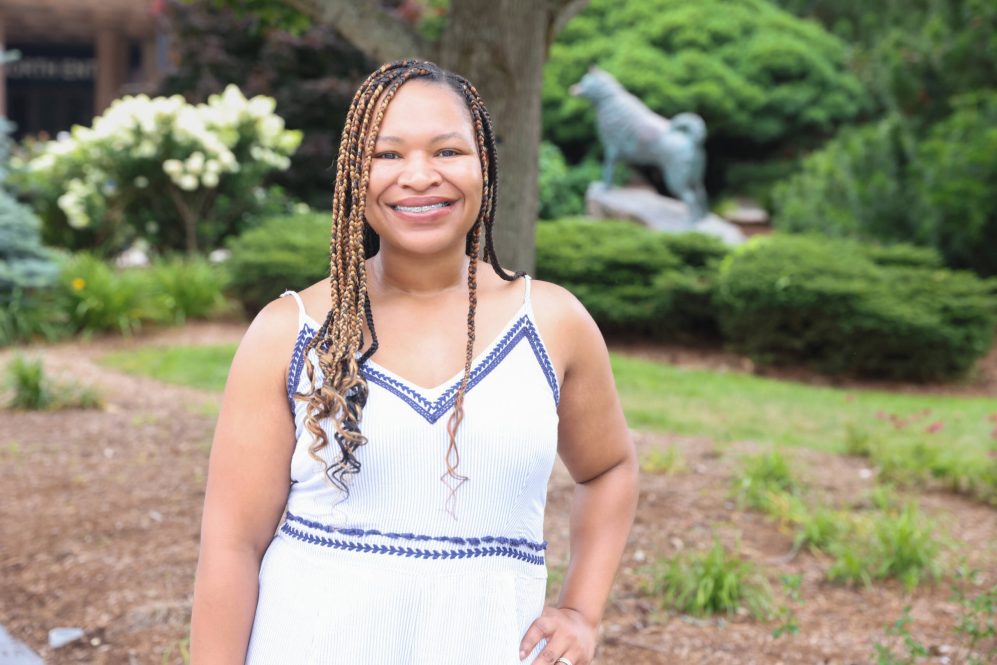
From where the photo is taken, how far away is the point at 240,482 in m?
1.59

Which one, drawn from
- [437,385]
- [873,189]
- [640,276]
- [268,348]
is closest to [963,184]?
[873,189]

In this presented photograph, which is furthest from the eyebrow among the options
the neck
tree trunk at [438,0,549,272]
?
tree trunk at [438,0,549,272]

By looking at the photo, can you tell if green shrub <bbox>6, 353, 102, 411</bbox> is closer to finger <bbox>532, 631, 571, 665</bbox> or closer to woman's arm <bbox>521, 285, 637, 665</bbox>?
woman's arm <bbox>521, 285, 637, 665</bbox>

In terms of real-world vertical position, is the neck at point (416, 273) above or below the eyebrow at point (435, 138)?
below

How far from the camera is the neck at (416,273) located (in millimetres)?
1701

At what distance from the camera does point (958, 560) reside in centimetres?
→ 379

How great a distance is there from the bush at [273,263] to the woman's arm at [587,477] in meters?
6.90

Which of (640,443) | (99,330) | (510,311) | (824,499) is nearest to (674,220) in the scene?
(99,330)

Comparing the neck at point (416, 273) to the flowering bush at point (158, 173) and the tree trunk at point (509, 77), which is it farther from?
the flowering bush at point (158, 173)

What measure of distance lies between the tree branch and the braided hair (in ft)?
7.05

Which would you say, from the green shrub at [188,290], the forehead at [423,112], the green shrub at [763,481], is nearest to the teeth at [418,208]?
the forehead at [423,112]

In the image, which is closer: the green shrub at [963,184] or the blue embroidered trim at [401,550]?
the blue embroidered trim at [401,550]

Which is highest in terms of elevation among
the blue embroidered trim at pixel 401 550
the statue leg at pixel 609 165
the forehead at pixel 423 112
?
the statue leg at pixel 609 165

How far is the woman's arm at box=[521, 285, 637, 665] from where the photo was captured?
5.64 feet
